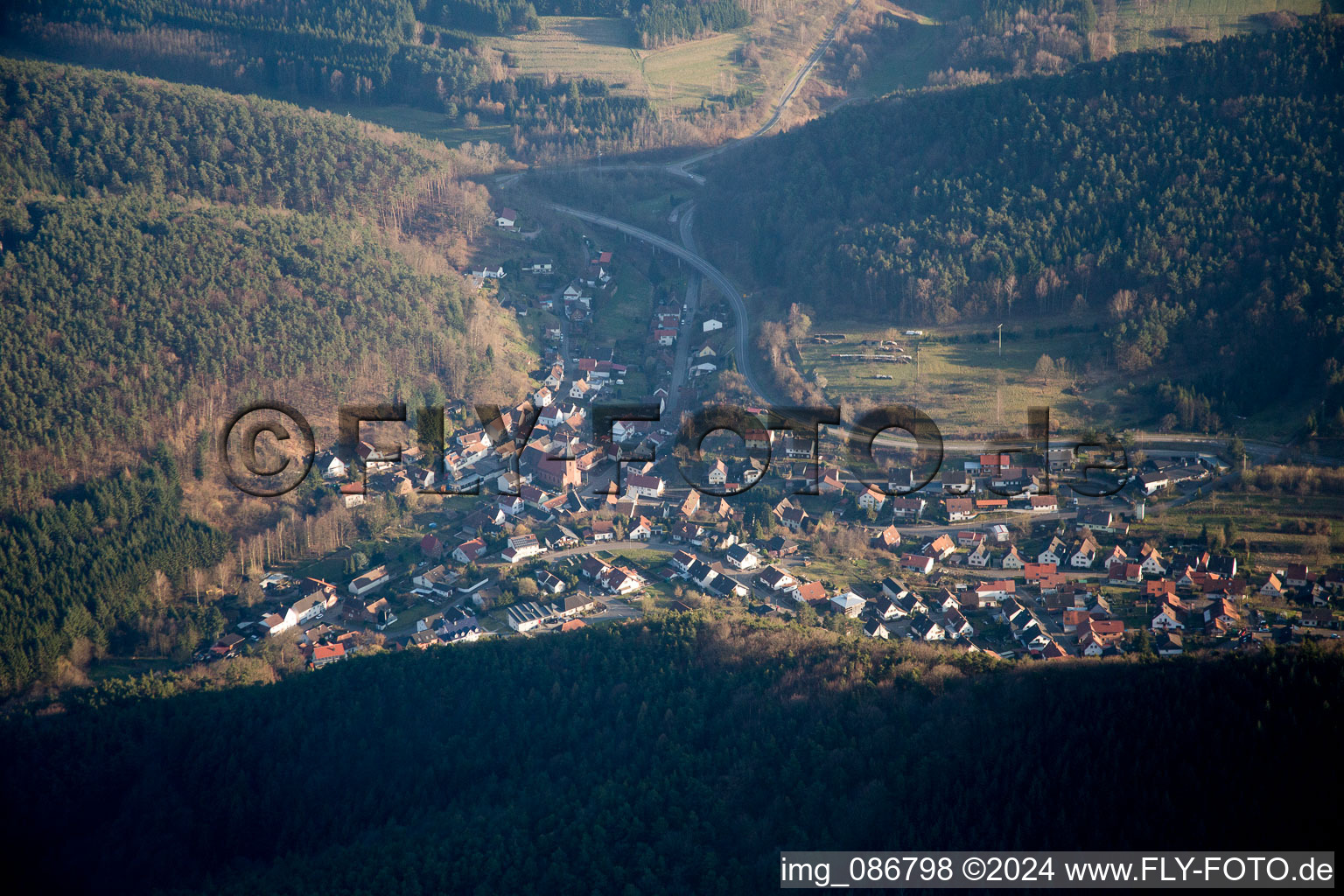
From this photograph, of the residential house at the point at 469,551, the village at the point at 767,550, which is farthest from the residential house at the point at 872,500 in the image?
the residential house at the point at 469,551

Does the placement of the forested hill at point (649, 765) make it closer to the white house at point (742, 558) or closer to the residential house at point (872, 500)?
the white house at point (742, 558)

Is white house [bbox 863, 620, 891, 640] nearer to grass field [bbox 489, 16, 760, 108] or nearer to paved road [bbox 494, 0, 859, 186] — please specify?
paved road [bbox 494, 0, 859, 186]

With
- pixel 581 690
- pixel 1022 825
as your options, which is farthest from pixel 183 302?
pixel 1022 825

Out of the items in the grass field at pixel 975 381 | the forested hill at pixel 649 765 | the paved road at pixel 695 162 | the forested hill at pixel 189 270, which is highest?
the paved road at pixel 695 162

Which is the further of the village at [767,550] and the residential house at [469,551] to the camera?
the residential house at [469,551]

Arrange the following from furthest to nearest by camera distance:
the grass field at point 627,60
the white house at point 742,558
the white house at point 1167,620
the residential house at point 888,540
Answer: the grass field at point 627,60
the residential house at point 888,540
the white house at point 742,558
the white house at point 1167,620

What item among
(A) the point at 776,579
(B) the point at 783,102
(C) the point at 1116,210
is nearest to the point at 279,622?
(A) the point at 776,579

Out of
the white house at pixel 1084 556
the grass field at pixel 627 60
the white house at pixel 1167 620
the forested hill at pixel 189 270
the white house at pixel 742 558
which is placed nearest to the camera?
the white house at pixel 1167 620

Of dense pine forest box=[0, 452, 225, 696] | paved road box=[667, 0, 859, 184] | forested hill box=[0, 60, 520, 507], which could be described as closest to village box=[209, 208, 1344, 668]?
dense pine forest box=[0, 452, 225, 696]
